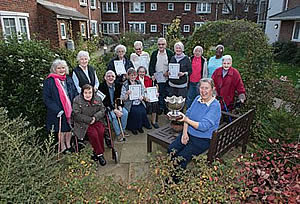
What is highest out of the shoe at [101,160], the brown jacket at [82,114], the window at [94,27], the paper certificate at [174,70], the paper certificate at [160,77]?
the window at [94,27]

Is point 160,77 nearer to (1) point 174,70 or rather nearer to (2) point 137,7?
(1) point 174,70

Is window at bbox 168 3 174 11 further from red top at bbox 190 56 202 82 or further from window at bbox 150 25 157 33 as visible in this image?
red top at bbox 190 56 202 82

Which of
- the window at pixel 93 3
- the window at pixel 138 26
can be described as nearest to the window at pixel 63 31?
the window at pixel 93 3

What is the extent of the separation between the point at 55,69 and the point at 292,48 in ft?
56.5

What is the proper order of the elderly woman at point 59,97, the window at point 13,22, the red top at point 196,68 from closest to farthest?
1. the elderly woman at point 59,97
2. the red top at point 196,68
3. the window at point 13,22

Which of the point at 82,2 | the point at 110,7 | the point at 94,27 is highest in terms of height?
the point at 110,7

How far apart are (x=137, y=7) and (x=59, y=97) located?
92.1ft

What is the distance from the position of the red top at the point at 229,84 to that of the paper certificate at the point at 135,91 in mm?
1640

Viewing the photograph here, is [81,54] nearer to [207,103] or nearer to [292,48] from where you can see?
[207,103]

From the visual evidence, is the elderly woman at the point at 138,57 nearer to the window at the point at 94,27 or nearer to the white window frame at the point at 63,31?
the white window frame at the point at 63,31

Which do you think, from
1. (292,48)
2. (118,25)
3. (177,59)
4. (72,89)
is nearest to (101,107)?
(72,89)

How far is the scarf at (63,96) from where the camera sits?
387 centimetres

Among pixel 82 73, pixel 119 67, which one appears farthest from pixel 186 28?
pixel 82 73

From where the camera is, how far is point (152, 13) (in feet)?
96.3
